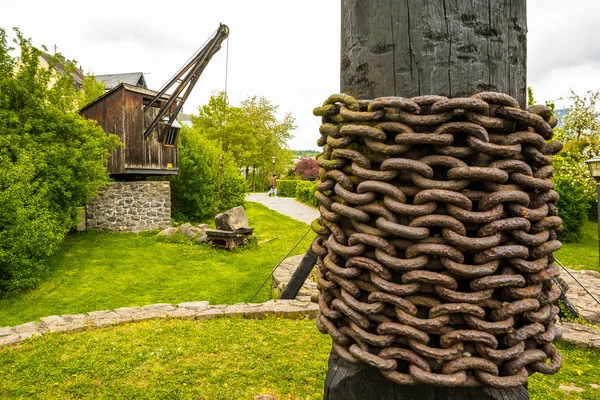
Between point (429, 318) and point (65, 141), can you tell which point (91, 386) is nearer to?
point (429, 318)

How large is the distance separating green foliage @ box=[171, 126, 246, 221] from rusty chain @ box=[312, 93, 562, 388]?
16739 millimetres

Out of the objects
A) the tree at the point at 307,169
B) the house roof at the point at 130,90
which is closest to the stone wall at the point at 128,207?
the house roof at the point at 130,90

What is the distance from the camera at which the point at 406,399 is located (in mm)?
1017


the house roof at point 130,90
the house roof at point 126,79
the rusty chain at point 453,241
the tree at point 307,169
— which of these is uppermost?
the house roof at point 126,79

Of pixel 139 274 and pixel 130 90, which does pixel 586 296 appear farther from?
pixel 130 90

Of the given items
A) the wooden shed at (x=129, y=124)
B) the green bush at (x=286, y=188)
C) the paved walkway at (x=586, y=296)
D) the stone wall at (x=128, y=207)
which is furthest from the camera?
the green bush at (x=286, y=188)

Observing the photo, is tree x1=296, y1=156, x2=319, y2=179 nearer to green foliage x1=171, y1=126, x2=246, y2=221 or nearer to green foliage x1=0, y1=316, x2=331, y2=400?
green foliage x1=171, y1=126, x2=246, y2=221

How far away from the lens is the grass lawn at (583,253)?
10311 millimetres

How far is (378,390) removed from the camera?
3.44 feet

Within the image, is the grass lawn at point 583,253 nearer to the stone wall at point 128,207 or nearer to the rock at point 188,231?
the rock at point 188,231

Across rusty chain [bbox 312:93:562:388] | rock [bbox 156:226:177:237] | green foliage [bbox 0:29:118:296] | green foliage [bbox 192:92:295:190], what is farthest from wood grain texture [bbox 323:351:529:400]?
green foliage [bbox 192:92:295:190]

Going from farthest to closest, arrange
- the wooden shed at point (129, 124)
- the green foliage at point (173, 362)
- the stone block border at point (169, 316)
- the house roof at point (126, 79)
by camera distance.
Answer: the house roof at point (126, 79) < the wooden shed at point (129, 124) < the stone block border at point (169, 316) < the green foliage at point (173, 362)

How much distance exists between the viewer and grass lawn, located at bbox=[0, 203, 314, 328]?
7.70 meters

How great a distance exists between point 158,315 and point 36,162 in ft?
24.2
